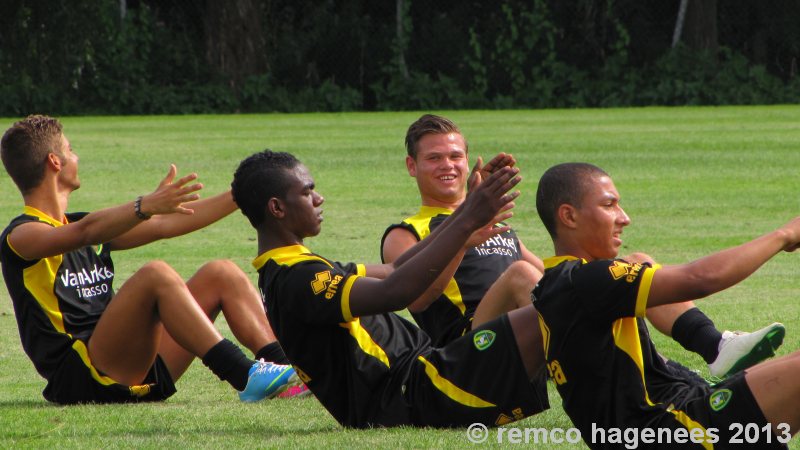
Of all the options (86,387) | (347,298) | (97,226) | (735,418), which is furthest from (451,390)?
(86,387)

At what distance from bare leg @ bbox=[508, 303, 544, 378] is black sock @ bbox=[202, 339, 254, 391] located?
1.41 metres

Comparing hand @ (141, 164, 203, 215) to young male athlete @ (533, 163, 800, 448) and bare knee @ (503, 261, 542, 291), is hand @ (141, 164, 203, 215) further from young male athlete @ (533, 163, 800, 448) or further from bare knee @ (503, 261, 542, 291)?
young male athlete @ (533, 163, 800, 448)

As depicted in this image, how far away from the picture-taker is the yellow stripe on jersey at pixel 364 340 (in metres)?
4.98

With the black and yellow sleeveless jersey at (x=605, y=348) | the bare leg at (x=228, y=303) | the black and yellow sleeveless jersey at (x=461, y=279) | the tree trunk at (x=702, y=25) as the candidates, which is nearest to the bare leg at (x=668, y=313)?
the black and yellow sleeveless jersey at (x=461, y=279)

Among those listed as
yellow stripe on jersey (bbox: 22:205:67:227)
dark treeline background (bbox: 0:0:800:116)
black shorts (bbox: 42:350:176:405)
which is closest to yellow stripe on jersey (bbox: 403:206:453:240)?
black shorts (bbox: 42:350:176:405)

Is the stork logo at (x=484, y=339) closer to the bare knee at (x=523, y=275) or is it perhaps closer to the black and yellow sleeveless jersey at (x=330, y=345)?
the black and yellow sleeveless jersey at (x=330, y=345)

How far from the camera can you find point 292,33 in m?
28.2

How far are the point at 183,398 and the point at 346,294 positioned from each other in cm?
159

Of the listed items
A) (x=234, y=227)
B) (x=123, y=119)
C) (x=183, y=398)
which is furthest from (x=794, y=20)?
(x=183, y=398)

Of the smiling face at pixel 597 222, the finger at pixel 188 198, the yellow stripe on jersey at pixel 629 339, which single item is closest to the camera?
the yellow stripe on jersey at pixel 629 339

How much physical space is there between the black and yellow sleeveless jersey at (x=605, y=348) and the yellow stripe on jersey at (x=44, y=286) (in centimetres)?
236

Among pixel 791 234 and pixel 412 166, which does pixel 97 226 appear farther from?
pixel 791 234

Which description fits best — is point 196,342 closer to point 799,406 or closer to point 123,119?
point 799,406

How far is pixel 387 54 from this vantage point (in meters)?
27.8
